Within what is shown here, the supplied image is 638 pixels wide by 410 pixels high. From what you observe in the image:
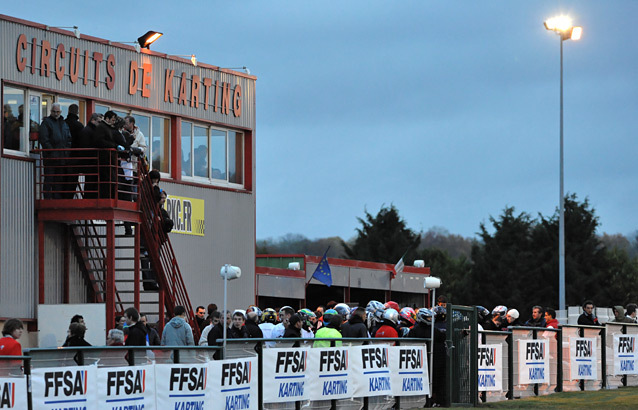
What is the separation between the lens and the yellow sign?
28.1 metres

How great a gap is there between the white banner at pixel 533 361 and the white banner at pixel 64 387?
1128 cm

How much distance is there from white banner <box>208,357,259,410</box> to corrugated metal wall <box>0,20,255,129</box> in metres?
10.1

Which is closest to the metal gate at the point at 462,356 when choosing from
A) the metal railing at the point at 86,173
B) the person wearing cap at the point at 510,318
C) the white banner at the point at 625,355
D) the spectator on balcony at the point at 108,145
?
the person wearing cap at the point at 510,318

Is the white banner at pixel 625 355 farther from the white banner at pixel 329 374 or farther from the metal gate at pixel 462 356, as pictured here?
the white banner at pixel 329 374

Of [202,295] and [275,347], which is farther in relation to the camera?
[202,295]

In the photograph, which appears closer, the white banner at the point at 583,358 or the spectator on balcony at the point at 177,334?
the spectator on balcony at the point at 177,334

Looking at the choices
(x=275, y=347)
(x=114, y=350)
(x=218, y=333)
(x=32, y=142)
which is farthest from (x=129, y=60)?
(x=114, y=350)

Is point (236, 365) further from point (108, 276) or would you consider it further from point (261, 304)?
point (261, 304)

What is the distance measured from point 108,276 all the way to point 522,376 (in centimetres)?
820

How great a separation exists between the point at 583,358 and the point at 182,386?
12.7m

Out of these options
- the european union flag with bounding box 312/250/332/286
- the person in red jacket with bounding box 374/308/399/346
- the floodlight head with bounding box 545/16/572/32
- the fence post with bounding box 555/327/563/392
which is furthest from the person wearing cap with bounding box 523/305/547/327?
the floodlight head with bounding box 545/16/572/32

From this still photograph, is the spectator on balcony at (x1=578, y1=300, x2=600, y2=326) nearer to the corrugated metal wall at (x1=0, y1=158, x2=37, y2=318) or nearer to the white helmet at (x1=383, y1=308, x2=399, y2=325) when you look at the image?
the white helmet at (x1=383, y1=308, x2=399, y2=325)

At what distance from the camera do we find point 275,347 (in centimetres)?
1661

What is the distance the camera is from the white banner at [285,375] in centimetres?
1634
